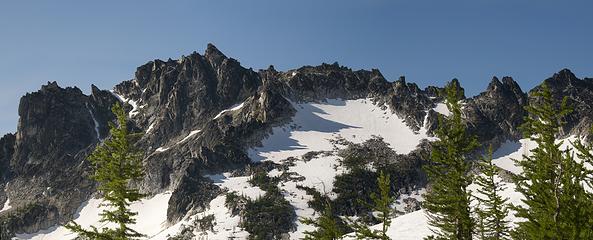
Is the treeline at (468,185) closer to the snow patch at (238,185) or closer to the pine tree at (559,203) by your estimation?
the pine tree at (559,203)

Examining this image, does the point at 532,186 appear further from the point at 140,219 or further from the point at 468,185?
the point at 140,219

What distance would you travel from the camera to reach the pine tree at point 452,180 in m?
26.6

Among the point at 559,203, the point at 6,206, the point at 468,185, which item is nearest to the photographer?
the point at 559,203

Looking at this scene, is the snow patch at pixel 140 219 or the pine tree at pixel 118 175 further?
the snow patch at pixel 140 219

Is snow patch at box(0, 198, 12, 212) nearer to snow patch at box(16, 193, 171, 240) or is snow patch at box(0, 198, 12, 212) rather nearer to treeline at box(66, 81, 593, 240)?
snow patch at box(16, 193, 171, 240)

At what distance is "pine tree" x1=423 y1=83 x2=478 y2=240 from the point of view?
26625mm

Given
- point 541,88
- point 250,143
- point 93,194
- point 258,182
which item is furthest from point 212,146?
point 541,88

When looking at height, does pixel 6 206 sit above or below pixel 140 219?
above

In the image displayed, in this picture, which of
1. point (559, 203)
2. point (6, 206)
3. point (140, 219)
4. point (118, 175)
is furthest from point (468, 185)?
point (6, 206)

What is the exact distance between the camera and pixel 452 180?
2702cm

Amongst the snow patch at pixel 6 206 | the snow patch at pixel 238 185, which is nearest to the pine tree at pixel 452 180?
Answer: the snow patch at pixel 238 185

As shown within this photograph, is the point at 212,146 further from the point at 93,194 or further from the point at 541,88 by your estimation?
the point at 541,88

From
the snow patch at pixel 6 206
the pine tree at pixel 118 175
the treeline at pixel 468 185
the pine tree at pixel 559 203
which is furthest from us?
the snow patch at pixel 6 206

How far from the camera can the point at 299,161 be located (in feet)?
596
